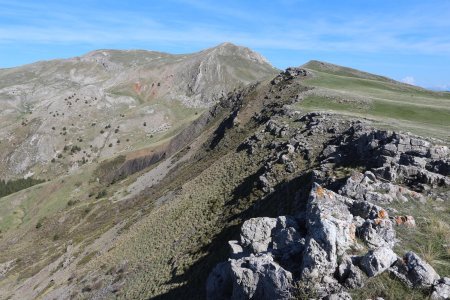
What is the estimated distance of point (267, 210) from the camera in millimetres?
28516

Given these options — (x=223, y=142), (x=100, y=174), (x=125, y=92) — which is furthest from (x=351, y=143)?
(x=125, y=92)

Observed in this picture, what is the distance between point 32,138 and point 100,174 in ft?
180

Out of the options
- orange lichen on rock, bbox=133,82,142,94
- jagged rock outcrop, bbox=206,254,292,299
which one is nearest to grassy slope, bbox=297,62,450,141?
jagged rock outcrop, bbox=206,254,292,299

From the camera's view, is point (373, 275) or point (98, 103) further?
point (98, 103)

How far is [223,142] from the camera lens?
5553 centimetres

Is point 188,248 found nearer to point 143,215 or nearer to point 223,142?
point 143,215

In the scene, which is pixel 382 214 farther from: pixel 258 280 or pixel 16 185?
pixel 16 185

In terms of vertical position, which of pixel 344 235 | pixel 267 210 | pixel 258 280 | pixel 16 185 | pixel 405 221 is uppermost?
pixel 344 235

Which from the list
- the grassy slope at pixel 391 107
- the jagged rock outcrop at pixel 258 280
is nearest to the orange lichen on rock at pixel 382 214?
the jagged rock outcrop at pixel 258 280

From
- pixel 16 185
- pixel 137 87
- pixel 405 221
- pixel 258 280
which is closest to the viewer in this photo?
pixel 258 280

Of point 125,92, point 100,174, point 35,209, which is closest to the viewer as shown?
point 35,209

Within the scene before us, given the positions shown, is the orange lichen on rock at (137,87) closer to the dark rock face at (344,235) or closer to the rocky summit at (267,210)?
the rocky summit at (267,210)

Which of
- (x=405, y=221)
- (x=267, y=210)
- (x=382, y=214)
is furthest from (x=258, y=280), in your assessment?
(x=267, y=210)

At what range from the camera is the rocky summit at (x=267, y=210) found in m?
13.5
